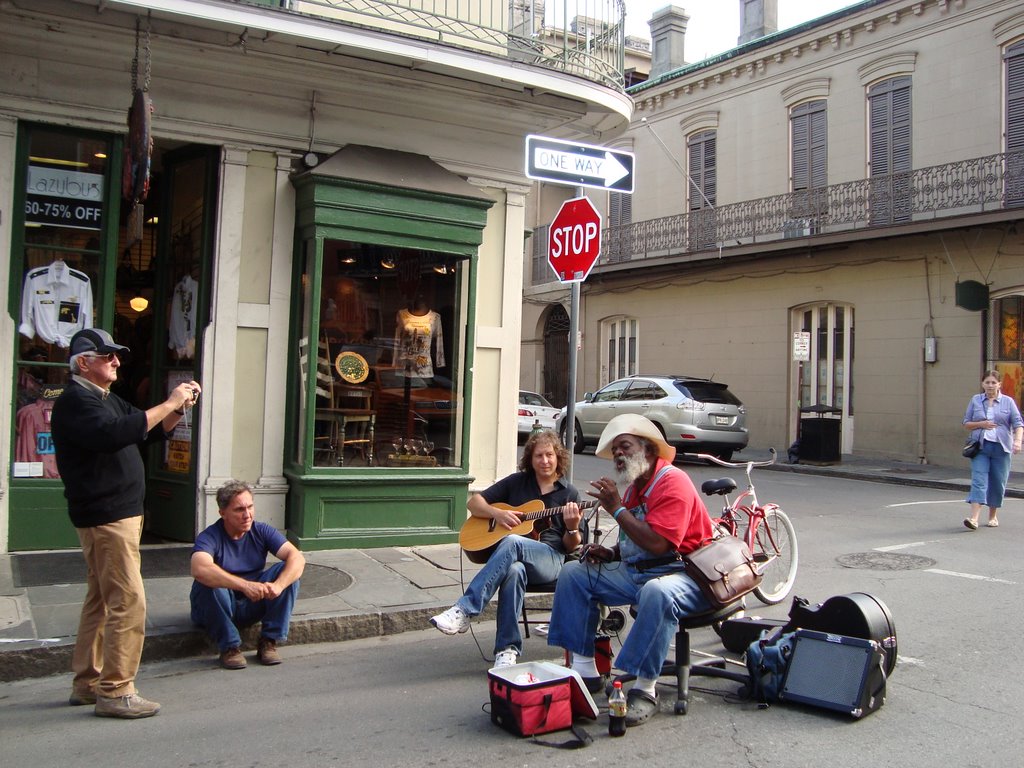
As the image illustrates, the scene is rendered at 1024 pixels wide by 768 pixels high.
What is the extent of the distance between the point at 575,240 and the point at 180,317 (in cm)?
371

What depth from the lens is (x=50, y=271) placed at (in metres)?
7.45

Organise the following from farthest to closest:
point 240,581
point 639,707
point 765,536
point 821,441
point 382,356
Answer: point 821,441, point 382,356, point 765,536, point 240,581, point 639,707

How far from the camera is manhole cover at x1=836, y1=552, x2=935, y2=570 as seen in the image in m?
8.23

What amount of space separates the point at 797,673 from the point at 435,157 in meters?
5.81

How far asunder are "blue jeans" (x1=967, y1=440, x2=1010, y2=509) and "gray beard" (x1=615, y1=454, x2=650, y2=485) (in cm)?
690

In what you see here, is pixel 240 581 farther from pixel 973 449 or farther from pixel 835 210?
pixel 835 210

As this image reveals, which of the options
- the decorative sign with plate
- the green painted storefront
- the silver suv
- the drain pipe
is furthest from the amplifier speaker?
the drain pipe

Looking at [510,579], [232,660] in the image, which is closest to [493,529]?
[510,579]

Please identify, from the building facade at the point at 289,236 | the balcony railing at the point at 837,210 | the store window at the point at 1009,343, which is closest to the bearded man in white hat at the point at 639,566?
the building facade at the point at 289,236

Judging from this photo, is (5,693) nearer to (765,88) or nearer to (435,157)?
(435,157)

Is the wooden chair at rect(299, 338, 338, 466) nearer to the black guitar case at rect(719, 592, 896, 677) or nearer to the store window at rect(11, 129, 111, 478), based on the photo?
the store window at rect(11, 129, 111, 478)

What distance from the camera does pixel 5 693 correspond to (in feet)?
16.2

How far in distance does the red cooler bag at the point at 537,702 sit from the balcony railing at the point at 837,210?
15360 mm

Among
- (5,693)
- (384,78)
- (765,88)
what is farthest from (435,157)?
(765,88)
